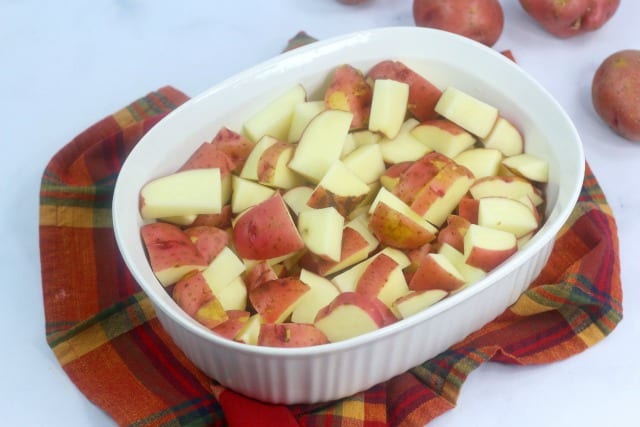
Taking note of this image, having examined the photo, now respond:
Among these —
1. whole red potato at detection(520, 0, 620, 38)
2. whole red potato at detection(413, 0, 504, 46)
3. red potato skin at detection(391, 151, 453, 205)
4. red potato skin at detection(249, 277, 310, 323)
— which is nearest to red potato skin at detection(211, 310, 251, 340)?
red potato skin at detection(249, 277, 310, 323)

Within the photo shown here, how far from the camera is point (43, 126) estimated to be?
1401 mm

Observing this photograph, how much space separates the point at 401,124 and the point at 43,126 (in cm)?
62

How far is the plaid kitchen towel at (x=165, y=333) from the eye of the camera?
3.33ft

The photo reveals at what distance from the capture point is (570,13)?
147 centimetres

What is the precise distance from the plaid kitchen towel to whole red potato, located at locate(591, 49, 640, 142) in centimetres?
13

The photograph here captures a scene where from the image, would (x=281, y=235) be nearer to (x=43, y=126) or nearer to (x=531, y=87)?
(x=531, y=87)

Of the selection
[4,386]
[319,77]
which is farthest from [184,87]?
[4,386]

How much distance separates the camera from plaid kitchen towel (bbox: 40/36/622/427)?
1.01 meters

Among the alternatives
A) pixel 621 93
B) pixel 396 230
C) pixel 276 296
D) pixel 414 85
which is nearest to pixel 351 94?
pixel 414 85

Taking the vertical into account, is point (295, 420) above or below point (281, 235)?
below

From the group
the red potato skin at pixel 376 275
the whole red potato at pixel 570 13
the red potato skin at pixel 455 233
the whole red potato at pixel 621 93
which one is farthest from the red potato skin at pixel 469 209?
the whole red potato at pixel 570 13

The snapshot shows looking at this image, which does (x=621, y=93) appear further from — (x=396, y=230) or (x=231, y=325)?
(x=231, y=325)

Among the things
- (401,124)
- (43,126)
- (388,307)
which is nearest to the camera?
(388,307)

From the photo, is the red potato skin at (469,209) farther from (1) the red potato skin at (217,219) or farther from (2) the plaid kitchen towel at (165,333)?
(1) the red potato skin at (217,219)
